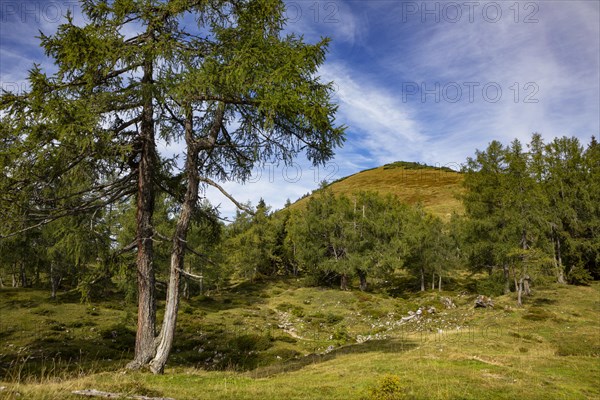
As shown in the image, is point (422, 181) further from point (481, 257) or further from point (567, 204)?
point (481, 257)

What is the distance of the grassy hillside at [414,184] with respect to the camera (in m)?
117

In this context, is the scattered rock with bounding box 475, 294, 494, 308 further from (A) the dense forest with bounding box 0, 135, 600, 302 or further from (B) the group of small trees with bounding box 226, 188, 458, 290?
(B) the group of small trees with bounding box 226, 188, 458, 290

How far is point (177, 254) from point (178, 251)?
0.09 m

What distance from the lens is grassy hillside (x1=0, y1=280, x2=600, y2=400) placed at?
28.7ft

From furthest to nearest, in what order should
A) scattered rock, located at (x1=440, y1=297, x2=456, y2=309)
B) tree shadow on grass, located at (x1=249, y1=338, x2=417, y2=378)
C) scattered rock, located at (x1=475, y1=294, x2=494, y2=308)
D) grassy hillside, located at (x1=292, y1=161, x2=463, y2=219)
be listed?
grassy hillside, located at (x1=292, y1=161, x2=463, y2=219), scattered rock, located at (x1=440, y1=297, x2=456, y2=309), scattered rock, located at (x1=475, y1=294, x2=494, y2=308), tree shadow on grass, located at (x1=249, y1=338, x2=417, y2=378)

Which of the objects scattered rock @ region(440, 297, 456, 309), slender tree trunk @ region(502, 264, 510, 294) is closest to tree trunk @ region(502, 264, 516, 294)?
slender tree trunk @ region(502, 264, 510, 294)

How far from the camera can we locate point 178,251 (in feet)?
33.8

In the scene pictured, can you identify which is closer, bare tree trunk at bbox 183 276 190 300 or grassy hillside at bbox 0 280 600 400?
grassy hillside at bbox 0 280 600 400

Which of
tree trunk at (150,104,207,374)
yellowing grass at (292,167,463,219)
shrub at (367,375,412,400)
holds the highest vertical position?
yellowing grass at (292,167,463,219)

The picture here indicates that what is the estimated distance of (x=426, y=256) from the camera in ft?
157

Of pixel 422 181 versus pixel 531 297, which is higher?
pixel 422 181

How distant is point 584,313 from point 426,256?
70.2ft

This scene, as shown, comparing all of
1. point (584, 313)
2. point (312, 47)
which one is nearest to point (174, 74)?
point (312, 47)

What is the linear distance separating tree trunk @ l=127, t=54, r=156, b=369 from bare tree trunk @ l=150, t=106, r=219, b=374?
0.39m
